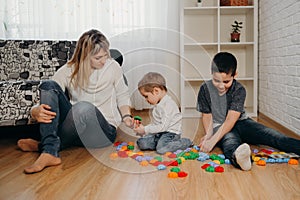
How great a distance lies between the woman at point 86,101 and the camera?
1830mm

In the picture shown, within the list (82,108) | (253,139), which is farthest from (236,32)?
(82,108)

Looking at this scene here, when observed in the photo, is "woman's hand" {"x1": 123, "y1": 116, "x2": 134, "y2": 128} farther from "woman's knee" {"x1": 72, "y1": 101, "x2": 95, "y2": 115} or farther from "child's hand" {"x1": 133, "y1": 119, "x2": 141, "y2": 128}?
"woman's knee" {"x1": 72, "y1": 101, "x2": 95, "y2": 115}

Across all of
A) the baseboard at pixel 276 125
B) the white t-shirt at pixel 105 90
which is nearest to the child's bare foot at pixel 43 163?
the white t-shirt at pixel 105 90

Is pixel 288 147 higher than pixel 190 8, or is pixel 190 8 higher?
pixel 190 8

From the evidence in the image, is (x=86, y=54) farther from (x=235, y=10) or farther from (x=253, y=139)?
(x=235, y=10)

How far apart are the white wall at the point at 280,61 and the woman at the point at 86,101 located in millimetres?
1064

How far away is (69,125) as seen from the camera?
1930 millimetres

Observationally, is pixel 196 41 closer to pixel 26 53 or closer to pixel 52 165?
pixel 26 53

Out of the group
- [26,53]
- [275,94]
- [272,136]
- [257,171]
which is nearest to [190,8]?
[275,94]

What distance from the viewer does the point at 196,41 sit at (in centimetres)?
363

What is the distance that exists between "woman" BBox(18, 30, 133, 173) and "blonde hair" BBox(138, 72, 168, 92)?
0.19 m

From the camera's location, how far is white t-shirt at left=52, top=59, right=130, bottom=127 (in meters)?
2.02

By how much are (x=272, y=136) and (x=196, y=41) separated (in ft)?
5.98

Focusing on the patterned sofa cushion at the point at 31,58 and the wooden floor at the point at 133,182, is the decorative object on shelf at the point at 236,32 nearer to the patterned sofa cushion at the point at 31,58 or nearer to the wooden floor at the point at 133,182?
the patterned sofa cushion at the point at 31,58
